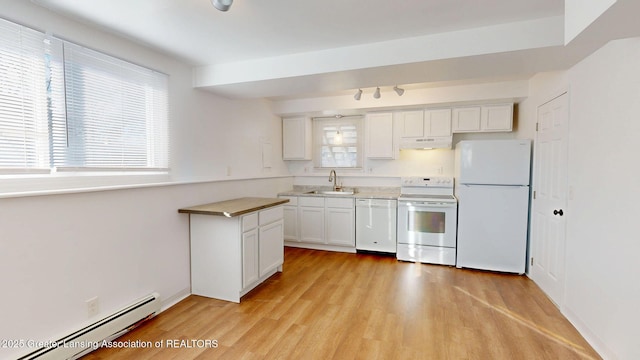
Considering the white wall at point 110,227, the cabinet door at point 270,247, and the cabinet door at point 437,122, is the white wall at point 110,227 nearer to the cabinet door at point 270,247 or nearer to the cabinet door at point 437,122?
the cabinet door at point 270,247

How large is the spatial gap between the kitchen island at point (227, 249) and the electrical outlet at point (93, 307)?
0.86m

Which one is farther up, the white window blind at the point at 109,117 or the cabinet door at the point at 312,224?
the white window blind at the point at 109,117

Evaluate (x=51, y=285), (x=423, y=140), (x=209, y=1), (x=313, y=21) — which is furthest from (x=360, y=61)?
(x=51, y=285)

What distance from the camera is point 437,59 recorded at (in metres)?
2.29

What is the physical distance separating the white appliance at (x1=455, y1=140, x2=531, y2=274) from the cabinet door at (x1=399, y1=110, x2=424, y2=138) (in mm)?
737

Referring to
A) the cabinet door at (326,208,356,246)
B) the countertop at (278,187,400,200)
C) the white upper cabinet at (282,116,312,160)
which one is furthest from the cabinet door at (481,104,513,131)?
the white upper cabinet at (282,116,312,160)

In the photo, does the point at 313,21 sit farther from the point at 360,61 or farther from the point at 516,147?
the point at 516,147

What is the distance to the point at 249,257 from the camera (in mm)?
2766

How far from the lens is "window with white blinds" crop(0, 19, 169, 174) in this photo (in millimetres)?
1703

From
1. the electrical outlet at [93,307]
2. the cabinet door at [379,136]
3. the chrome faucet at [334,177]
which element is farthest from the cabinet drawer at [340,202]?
the electrical outlet at [93,307]

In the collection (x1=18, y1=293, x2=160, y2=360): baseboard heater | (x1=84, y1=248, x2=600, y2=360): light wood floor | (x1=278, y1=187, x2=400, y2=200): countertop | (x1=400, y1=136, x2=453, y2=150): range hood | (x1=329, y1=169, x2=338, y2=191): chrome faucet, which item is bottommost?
(x1=84, y1=248, x2=600, y2=360): light wood floor

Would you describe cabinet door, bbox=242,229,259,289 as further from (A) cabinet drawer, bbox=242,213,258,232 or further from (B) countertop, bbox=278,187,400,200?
(B) countertop, bbox=278,187,400,200

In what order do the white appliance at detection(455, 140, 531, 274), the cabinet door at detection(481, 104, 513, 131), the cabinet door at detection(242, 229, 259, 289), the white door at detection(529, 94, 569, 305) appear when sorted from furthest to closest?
the cabinet door at detection(481, 104, 513, 131)
the white appliance at detection(455, 140, 531, 274)
the cabinet door at detection(242, 229, 259, 289)
the white door at detection(529, 94, 569, 305)

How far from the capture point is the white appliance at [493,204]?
3365 millimetres
